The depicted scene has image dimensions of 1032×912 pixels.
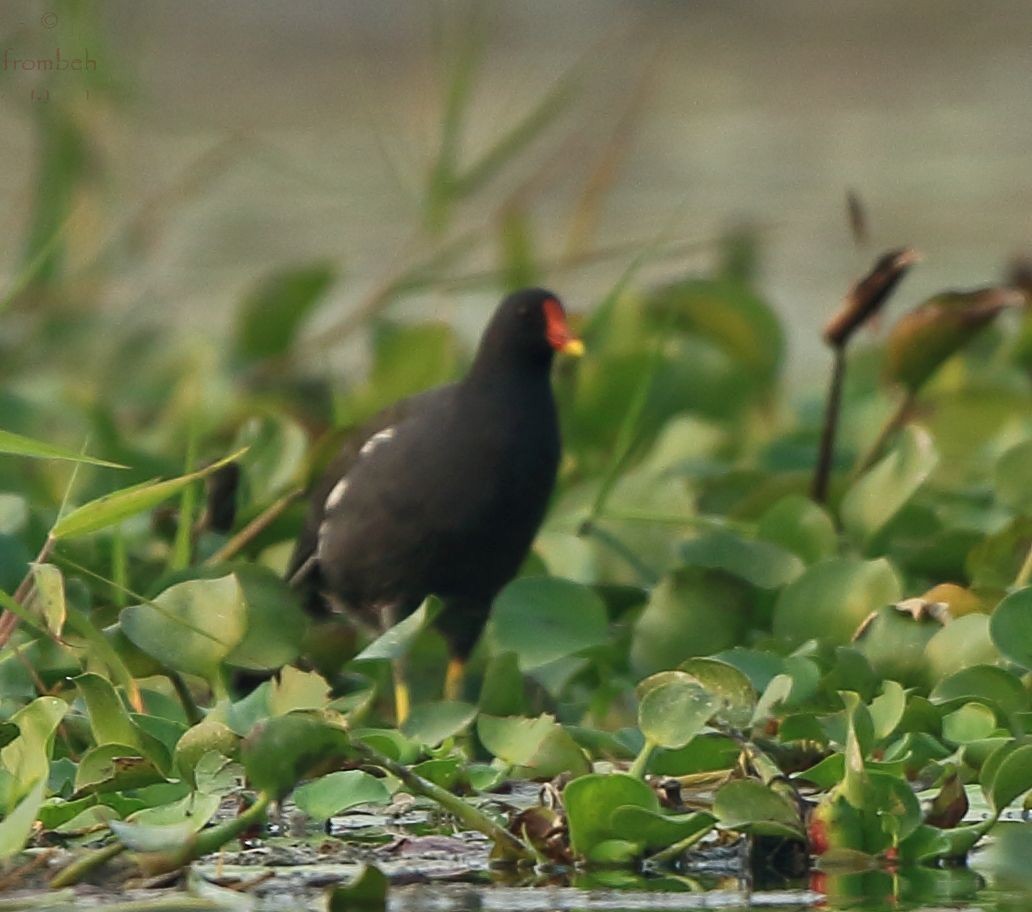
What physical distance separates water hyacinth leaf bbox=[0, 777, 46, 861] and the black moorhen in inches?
57.8

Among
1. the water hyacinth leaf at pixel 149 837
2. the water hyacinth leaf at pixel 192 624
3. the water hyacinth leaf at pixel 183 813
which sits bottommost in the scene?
the water hyacinth leaf at pixel 183 813

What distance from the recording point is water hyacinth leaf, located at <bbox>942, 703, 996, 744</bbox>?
2.93 meters

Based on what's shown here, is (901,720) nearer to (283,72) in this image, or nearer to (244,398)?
(244,398)

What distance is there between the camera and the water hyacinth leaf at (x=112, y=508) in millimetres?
2809

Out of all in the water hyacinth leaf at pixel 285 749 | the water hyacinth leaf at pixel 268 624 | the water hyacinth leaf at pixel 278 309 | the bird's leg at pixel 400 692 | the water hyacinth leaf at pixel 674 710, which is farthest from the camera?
the water hyacinth leaf at pixel 278 309

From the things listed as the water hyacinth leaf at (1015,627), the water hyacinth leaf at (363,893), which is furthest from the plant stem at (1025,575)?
the water hyacinth leaf at (363,893)

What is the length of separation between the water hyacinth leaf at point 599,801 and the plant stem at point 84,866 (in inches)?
19.9

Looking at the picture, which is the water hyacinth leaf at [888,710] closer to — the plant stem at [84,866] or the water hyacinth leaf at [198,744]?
the water hyacinth leaf at [198,744]

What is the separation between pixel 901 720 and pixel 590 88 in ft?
22.8

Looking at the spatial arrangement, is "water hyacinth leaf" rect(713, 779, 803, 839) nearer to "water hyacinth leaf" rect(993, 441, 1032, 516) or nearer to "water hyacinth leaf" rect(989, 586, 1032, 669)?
"water hyacinth leaf" rect(989, 586, 1032, 669)

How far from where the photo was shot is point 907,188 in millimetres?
8844

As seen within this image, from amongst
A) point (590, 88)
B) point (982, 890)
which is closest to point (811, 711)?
point (982, 890)

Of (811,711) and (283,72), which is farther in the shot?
(283,72)

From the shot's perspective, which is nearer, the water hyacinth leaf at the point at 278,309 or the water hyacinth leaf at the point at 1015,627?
the water hyacinth leaf at the point at 1015,627
